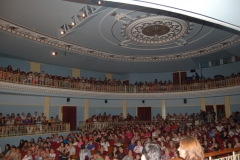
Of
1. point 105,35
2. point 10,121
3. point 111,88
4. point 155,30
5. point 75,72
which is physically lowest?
point 10,121

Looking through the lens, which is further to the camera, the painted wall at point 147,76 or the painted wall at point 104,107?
the painted wall at point 147,76

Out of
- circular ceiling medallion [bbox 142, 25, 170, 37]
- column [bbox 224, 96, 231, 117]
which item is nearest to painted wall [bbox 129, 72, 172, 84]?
column [bbox 224, 96, 231, 117]

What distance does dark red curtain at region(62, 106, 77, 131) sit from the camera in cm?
1606

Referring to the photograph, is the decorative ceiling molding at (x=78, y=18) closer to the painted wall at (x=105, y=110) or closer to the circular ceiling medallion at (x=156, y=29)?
the circular ceiling medallion at (x=156, y=29)

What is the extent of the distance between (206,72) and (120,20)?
11.8 meters

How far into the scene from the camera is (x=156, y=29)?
37.2ft

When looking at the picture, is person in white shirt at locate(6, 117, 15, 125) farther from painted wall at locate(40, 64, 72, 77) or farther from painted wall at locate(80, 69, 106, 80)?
painted wall at locate(80, 69, 106, 80)

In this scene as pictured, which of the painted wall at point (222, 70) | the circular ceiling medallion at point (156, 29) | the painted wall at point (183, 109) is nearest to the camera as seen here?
the circular ceiling medallion at point (156, 29)

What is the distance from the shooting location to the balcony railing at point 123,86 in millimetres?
12295

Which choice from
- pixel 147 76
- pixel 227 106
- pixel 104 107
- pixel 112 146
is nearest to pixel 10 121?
pixel 112 146

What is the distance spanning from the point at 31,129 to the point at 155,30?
29.8ft

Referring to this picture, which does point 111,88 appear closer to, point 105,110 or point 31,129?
point 105,110

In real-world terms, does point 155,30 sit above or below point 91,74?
above

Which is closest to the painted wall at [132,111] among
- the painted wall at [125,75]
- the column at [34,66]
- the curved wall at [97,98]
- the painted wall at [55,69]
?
the curved wall at [97,98]
